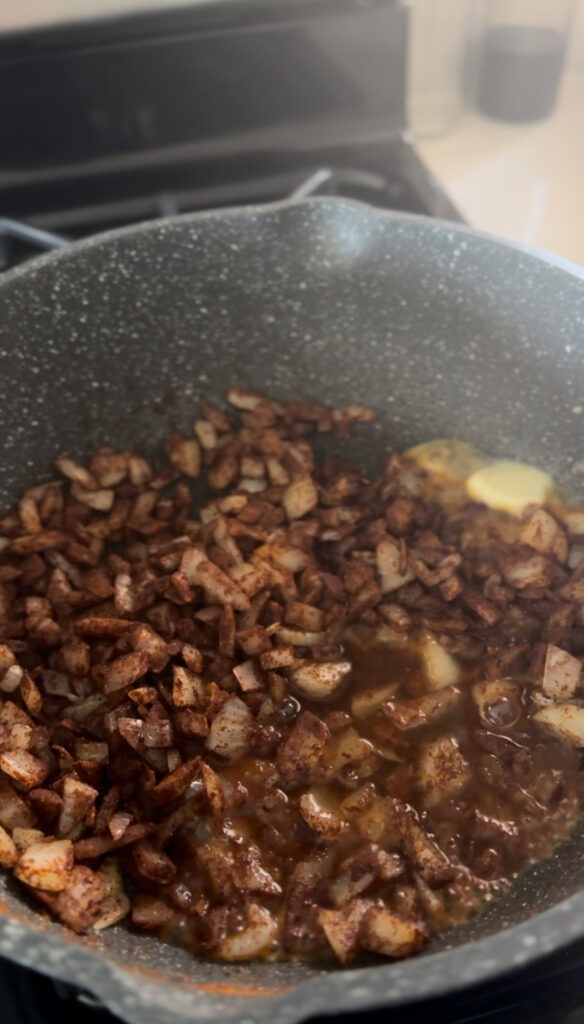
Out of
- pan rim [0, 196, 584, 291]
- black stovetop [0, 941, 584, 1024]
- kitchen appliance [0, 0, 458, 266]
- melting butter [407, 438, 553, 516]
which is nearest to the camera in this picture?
black stovetop [0, 941, 584, 1024]

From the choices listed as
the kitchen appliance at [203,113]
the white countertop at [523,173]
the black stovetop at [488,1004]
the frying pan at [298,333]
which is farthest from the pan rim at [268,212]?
the black stovetop at [488,1004]

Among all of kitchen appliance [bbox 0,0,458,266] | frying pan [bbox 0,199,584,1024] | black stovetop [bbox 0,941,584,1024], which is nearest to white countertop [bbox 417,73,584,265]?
kitchen appliance [bbox 0,0,458,266]

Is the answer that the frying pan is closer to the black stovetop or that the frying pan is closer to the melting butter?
the melting butter

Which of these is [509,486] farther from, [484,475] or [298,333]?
[298,333]

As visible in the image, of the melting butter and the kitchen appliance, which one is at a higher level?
the kitchen appliance

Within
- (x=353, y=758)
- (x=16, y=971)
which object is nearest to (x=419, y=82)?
(x=353, y=758)

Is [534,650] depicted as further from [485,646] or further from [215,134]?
[215,134]
